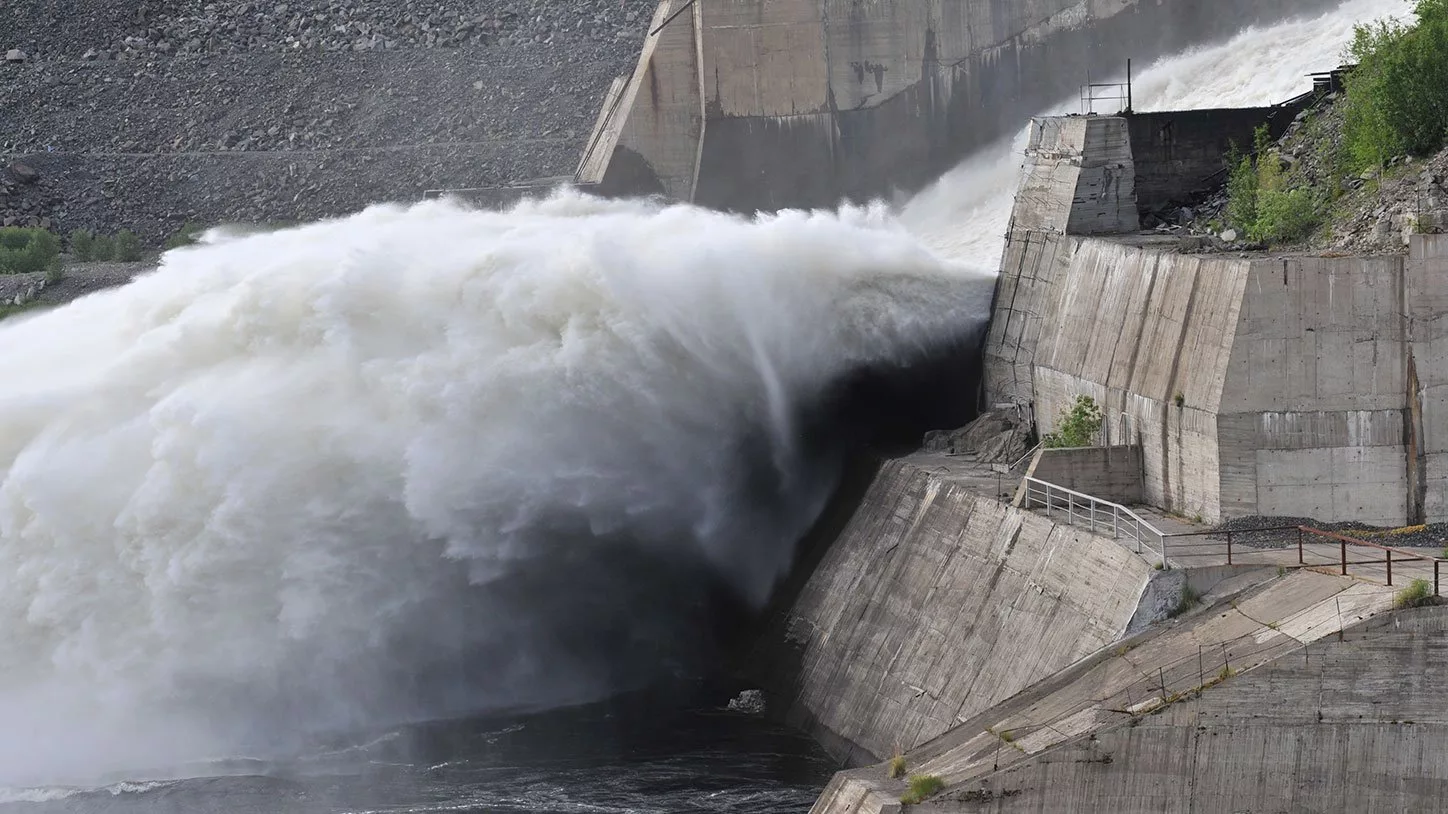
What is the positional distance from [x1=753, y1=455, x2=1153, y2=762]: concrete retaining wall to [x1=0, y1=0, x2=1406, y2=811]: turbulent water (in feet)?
4.96

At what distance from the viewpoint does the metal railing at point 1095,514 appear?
3127 centimetres

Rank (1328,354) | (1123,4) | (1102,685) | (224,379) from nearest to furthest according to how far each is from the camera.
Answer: (1102,685), (1328,354), (224,379), (1123,4)

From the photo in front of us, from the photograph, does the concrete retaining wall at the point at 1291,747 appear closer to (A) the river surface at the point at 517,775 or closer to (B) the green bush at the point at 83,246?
(A) the river surface at the point at 517,775

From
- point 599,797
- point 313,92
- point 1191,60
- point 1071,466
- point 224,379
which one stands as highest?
point 313,92

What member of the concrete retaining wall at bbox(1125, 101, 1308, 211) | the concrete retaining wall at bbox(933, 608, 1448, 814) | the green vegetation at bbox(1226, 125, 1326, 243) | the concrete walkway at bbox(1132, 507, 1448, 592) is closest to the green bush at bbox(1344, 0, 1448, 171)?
the green vegetation at bbox(1226, 125, 1326, 243)

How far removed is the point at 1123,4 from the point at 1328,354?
36954 mm

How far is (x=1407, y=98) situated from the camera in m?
38.4

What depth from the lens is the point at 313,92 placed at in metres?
102

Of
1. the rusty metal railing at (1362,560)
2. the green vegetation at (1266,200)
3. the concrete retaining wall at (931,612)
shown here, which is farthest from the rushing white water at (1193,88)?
the rusty metal railing at (1362,560)

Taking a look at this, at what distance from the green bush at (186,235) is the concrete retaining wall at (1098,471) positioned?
61.3 m

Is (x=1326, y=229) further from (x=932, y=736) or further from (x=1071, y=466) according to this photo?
(x=932, y=736)

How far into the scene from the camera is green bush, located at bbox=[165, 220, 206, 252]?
89.8 meters

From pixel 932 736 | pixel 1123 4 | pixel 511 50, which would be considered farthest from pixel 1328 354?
pixel 511 50

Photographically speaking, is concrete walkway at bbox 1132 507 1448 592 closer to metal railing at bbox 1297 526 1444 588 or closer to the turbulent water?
metal railing at bbox 1297 526 1444 588
